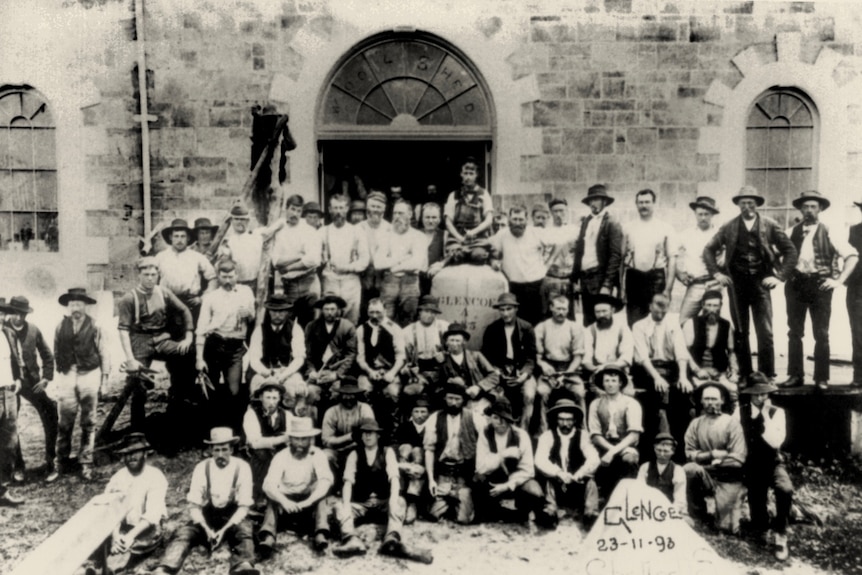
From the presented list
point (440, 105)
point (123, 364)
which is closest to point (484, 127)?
point (440, 105)

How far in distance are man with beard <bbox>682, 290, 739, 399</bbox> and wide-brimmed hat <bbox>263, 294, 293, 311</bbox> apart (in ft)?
8.58

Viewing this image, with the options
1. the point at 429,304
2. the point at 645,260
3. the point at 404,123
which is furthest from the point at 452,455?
the point at 404,123

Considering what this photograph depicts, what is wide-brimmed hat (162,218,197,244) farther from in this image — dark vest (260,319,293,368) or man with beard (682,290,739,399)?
man with beard (682,290,739,399)

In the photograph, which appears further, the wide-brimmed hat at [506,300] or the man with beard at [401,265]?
the man with beard at [401,265]

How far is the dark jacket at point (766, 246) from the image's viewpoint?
16.1 feet

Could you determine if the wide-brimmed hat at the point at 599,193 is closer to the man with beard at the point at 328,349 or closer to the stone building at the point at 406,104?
the stone building at the point at 406,104

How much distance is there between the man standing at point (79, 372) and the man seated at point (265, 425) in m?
1.01

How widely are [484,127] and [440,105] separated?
1.08 ft

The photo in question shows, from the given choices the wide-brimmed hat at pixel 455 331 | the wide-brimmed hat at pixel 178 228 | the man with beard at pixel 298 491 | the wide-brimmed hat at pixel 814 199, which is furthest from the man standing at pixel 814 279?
the wide-brimmed hat at pixel 178 228

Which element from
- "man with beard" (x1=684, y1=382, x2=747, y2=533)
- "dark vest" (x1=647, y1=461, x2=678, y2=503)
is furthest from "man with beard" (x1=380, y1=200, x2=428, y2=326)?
"man with beard" (x1=684, y1=382, x2=747, y2=533)

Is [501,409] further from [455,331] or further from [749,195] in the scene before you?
[749,195]

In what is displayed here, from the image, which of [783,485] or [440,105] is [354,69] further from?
[783,485]

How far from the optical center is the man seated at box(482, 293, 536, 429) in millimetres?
4809

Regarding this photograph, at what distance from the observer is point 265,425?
4.82 meters
